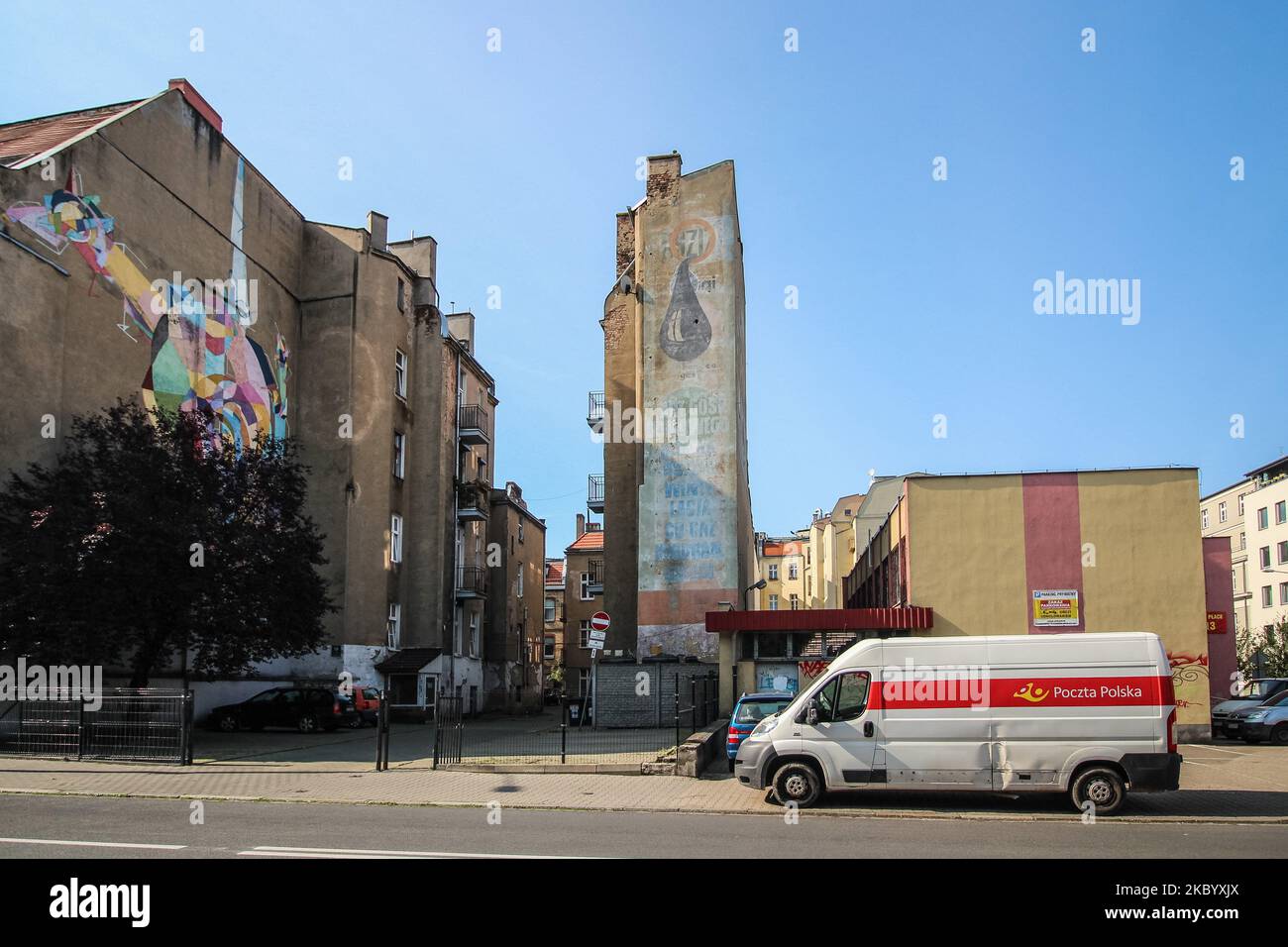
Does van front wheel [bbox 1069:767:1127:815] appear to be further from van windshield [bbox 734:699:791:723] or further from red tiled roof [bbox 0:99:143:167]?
red tiled roof [bbox 0:99:143:167]

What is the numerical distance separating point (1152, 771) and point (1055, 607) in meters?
13.2

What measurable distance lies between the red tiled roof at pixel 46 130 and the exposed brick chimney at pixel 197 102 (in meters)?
1.40

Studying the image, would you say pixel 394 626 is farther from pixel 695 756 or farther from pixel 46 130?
pixel 695 756

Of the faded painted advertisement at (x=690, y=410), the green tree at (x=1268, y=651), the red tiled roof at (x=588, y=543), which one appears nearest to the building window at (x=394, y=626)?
the faded painted advertisement at (x=690, y=410)

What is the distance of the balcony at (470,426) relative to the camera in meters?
45.0

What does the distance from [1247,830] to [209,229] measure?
104 ft

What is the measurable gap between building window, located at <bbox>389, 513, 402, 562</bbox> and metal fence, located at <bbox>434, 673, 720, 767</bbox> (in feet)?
37.9

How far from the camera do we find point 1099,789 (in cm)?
1273

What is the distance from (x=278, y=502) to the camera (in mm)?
25594

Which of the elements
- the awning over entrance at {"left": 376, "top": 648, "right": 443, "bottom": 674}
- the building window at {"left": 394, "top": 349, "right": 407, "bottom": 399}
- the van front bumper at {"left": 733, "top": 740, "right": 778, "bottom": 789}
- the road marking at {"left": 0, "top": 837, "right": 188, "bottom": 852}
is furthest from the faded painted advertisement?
the road marking at {"left": 0, "top": 837, "right": 188, "bottom": 852}

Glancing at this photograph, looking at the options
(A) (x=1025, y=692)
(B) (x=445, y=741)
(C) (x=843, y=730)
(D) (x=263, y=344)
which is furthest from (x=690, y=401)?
(A) (x=1025, y=692)

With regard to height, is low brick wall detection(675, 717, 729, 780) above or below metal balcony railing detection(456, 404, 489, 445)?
below

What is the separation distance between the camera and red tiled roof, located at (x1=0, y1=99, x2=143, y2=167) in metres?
27.0
